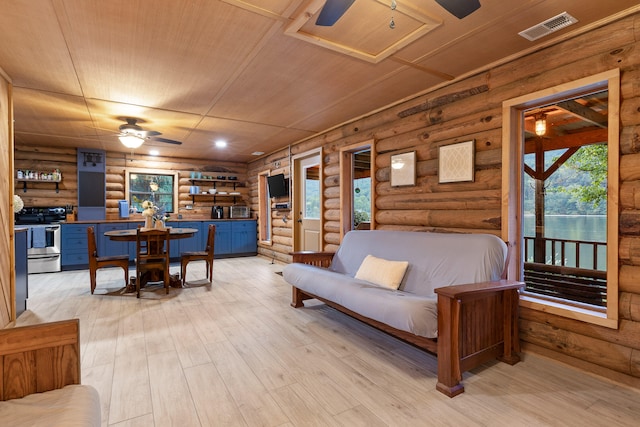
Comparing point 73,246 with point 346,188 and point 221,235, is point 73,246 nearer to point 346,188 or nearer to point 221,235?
point 221,235

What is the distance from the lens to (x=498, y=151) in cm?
276

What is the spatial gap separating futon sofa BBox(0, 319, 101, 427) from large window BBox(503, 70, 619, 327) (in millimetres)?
2919

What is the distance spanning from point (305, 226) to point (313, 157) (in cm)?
129

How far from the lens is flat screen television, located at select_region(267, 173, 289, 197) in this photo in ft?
21.2

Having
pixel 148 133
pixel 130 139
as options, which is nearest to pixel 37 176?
pixel 130 139

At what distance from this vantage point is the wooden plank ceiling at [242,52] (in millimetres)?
2037

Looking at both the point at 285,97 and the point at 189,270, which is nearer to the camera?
the point at 285,97

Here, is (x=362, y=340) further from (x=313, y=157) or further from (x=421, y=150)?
(x=313, y=157)

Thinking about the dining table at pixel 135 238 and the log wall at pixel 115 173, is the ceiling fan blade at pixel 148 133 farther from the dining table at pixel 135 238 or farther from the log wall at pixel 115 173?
the log wall at pixel 115 173

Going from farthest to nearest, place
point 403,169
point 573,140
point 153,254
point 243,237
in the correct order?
1. point 243,237
2. point 153,254
3. point 573,140
4. point 403,169

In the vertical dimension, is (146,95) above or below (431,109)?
above

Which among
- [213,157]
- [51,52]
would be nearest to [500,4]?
[51,52]

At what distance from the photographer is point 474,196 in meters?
2.95

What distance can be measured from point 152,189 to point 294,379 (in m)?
6.63
